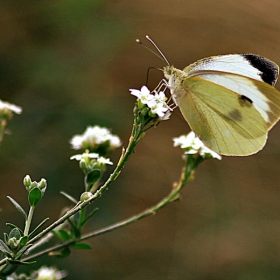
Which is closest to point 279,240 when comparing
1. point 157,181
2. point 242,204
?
point 242,204

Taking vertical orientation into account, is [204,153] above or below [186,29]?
below

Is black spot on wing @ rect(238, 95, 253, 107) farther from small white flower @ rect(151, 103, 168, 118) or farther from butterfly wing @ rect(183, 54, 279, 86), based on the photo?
small white flower @ rect(151, 103, 168, 118)

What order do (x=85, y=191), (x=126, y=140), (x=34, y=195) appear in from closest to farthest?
(x=34, y=195) < (x=85, y=191) < (x=126, y=140)

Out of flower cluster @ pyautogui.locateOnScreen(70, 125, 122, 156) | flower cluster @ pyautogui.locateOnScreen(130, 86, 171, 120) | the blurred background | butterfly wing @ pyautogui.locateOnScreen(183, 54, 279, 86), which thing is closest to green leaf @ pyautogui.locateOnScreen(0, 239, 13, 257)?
flower cluster @ pyautogui.locateOnScreen(130, 86, 171, 120)

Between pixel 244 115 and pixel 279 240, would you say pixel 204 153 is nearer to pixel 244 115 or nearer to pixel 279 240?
pixel 244 115

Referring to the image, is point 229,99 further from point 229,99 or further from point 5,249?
point 5,249

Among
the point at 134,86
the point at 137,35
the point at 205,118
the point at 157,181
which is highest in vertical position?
the point at 137,35

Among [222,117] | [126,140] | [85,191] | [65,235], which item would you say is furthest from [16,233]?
[126,140]

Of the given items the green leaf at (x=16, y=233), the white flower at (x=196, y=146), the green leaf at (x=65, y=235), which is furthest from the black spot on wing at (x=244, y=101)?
the green leaf at (x=16, y=233)
